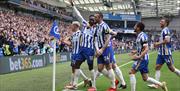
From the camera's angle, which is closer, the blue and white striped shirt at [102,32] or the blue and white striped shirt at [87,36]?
the blue and white striped shirt at [102,32]

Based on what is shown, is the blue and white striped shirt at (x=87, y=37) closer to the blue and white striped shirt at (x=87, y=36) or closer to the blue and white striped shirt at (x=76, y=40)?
the blue and white striped shirt at (x=87, y=36)

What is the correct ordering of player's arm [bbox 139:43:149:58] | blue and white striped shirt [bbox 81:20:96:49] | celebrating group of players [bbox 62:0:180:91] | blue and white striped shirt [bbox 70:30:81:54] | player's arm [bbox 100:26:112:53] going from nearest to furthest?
player's arm [bbox 139:43:149:58] < celebrating group of players [bbox 62:0:180:91] < player's arm [bbox 100:26:112:53] < blue and white striped shirt [bbox 81:20:96:49] < blue and white striped shirt [bbox 70:30:81:54]

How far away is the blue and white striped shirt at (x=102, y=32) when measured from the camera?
34.4 ft

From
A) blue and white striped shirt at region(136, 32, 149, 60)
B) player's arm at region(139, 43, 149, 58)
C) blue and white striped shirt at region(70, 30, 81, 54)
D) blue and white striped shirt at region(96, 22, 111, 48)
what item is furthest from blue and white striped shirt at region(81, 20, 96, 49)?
player's arm at region(139, 43, 149, 58)

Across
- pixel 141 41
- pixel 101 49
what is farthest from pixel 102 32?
pixel 141 41

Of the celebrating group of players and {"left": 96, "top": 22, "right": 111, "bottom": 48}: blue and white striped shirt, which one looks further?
{"left": 96, "top": 22, "right": 111, "bottom": 48}: blue and white striped shirt

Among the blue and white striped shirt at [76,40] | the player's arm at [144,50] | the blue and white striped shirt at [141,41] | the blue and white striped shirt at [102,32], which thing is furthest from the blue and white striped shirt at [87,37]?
the player's arm at [144,50]

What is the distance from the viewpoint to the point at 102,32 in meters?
10.6

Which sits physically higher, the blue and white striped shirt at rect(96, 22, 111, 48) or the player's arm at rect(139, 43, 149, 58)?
the blue and white striped shirt at rect(96, 22, 111, 48)

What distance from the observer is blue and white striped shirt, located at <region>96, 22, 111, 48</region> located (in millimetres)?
10500

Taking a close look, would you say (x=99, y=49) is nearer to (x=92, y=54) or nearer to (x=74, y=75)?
(x=92, y=54)

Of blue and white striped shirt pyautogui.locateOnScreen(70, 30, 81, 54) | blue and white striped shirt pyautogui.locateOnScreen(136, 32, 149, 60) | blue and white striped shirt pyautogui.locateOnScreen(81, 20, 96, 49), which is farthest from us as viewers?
blue and white striped shirt pyautogui.locateOnScreen(70, 30, 81, 54)

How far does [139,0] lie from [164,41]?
63.8 m

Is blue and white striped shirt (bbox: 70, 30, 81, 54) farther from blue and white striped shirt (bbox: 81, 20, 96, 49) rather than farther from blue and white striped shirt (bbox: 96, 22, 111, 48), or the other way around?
blue and white striped shirt (bbox: 96, 22, 111, 48)
